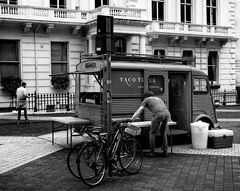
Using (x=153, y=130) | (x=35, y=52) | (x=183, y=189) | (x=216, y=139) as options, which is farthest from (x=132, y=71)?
(x=35, y=52)

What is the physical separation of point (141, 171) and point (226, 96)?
26188 mm

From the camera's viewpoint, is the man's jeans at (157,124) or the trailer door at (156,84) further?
the trailer door at (156,84)

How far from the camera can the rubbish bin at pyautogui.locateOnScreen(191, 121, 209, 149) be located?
40.1 ft

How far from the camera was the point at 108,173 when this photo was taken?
870 cm

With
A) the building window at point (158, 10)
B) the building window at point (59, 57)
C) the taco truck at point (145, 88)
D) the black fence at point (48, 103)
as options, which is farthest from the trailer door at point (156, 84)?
the building window at point (158, 10)

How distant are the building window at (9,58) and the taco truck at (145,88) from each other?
13.9 metres

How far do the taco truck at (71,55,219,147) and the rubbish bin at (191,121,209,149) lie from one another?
0.76 m

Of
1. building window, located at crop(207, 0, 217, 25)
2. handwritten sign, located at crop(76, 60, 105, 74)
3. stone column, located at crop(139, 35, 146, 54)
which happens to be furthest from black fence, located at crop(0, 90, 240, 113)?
handwritten sign, located at crop(76, 60, 105, 74)

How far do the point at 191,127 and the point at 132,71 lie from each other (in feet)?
7.97

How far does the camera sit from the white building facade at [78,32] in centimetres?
2639

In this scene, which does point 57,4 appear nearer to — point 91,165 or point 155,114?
point 155,114

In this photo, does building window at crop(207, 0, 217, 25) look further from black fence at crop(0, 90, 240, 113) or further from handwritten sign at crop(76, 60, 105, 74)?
handwritten sign at crop(76, 60, 105, 74)

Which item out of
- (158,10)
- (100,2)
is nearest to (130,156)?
(100,2)

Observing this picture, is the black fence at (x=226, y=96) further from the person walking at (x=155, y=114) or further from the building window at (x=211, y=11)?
the person walking at (x=155, y=114)
